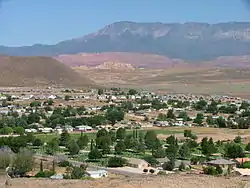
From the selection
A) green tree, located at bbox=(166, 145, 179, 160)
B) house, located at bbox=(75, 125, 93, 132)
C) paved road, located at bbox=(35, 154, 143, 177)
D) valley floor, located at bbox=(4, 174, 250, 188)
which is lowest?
paved road, located at bbox=(35, 154, 143, 177)

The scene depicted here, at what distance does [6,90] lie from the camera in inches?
3073

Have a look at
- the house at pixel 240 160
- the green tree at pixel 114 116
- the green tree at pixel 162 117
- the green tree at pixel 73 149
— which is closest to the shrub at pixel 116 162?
the green tree at pixel 73 149

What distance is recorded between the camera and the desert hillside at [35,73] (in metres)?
90.4

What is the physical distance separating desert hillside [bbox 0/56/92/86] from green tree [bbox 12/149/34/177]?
65.4 meters

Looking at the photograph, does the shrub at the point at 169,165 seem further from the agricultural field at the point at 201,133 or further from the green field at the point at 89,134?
the green field at the point at 89,134

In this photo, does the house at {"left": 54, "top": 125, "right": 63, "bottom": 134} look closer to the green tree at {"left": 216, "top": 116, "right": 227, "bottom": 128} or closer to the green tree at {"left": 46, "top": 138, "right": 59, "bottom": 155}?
the green tree at {"left": 46, "top": 138, "right": 59, "bottom": 155}

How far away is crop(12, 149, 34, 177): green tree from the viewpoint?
2244 cm

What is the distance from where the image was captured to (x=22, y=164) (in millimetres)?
22750

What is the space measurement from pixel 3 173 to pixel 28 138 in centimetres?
1861

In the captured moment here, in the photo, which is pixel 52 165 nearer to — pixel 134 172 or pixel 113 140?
pixel 134 172

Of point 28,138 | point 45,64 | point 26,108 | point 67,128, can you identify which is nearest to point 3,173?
point 28,138

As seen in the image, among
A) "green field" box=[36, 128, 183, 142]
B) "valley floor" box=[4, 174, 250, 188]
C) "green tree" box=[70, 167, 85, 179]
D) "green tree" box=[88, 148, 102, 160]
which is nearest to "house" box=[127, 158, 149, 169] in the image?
"green tree" box=[88, 148, 102, 160]

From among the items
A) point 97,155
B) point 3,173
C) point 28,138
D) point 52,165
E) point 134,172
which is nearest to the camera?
point 3,173

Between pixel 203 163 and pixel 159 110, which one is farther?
pixel 159 110
